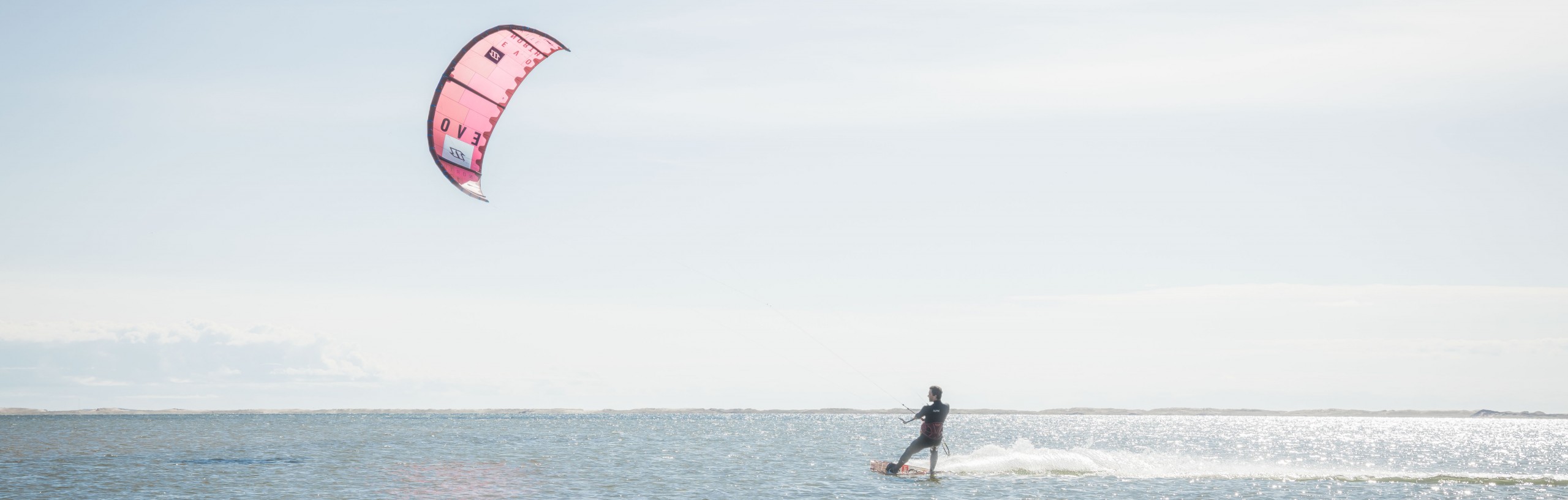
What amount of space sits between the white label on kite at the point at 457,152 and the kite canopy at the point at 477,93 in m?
0.01

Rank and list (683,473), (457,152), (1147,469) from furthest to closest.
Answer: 1. (683,473)
2. (1147,469)
3. (457,152)

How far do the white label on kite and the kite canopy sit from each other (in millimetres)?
11

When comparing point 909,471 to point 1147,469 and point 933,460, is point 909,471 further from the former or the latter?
point 1147,469

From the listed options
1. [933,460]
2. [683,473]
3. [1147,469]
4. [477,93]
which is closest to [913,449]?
[933,460]

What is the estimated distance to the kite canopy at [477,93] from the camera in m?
19.2

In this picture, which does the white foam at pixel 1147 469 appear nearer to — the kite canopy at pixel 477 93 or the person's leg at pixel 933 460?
the person's leg at pixel 933 460

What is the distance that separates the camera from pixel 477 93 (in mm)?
19891

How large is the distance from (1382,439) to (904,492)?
81.6m

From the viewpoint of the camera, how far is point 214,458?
1401 inches

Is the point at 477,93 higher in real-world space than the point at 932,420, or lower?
higher

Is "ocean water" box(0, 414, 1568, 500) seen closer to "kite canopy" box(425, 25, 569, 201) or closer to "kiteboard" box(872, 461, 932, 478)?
"kiteboard" box(872, 461, 932, 478)

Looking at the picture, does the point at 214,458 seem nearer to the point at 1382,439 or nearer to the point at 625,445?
the point at 625,445

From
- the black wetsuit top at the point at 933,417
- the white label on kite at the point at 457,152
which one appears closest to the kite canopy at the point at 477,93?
the white label on kite at the point at 457,152

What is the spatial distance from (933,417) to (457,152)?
994 centimetres
